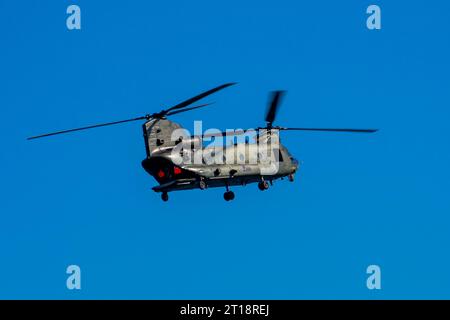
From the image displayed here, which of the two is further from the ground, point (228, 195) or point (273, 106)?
point (273, 106)

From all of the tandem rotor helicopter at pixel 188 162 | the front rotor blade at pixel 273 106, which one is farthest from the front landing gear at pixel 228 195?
the front rotor blade at pixel 273 106

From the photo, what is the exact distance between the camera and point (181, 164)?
86.3 m

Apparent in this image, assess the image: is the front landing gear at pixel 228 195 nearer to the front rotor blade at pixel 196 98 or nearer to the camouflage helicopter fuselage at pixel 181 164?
the camouflage helicopter fuselage at pixel 181 164

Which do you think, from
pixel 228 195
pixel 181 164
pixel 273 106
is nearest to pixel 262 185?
pixel 228 195

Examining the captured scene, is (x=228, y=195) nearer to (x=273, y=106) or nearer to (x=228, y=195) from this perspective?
(x=228, y=195)

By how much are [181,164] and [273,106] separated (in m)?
10.5

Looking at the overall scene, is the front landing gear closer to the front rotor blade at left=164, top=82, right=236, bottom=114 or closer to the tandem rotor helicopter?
the tandem rotor helicopter

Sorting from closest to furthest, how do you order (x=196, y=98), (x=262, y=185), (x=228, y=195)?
(x=196, y=98) → (x=228, y=195) → (x=262, y=185)

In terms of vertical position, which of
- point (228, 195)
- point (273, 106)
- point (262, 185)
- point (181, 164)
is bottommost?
point (228, 195)

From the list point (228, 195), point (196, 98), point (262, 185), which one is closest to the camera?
point (196, 98)
